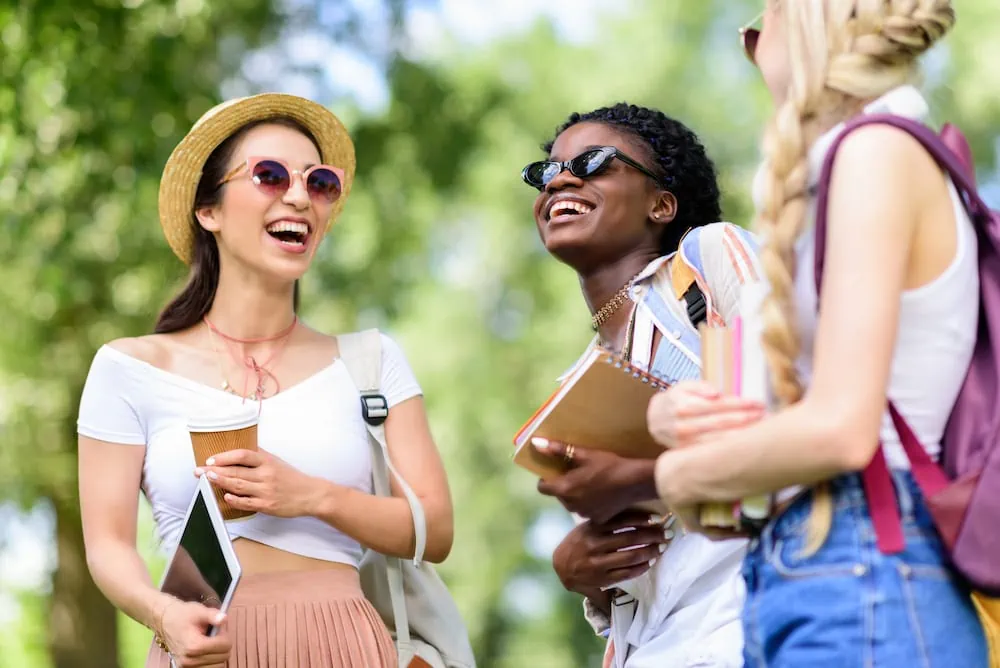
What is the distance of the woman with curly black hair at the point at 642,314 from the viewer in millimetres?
3271

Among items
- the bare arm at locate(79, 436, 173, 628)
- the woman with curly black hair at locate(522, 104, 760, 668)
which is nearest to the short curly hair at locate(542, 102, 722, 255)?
the woman with curly black hair at locate(522, 104, 760, 668)

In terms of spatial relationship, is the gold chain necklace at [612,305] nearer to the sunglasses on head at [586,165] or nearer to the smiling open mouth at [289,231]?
the sunglasses on head at [586,165]

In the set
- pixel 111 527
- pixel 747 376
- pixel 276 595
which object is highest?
Answer: pixel 747 376

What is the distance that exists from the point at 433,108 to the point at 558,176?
7.59 meters

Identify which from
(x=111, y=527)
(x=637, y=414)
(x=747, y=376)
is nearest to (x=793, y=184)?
(x=747, y=376)

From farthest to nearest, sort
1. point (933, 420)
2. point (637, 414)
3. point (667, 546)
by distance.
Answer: point (667, 546)
point (637, 414)
point (933, 420)

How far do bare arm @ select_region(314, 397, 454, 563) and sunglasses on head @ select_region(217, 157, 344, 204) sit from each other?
0.73 metres

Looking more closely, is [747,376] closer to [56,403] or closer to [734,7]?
[56,403]

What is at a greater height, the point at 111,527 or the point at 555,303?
the point at 555,303

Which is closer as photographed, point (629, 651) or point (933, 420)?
point (933, 420)

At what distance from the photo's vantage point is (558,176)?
396 centimetres

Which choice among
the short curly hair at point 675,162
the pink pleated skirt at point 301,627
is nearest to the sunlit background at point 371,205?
the short curly hair at point 675,162

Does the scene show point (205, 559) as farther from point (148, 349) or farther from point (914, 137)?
point (914, 137)

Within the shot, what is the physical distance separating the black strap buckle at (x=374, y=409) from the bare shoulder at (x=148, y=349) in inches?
23.5
